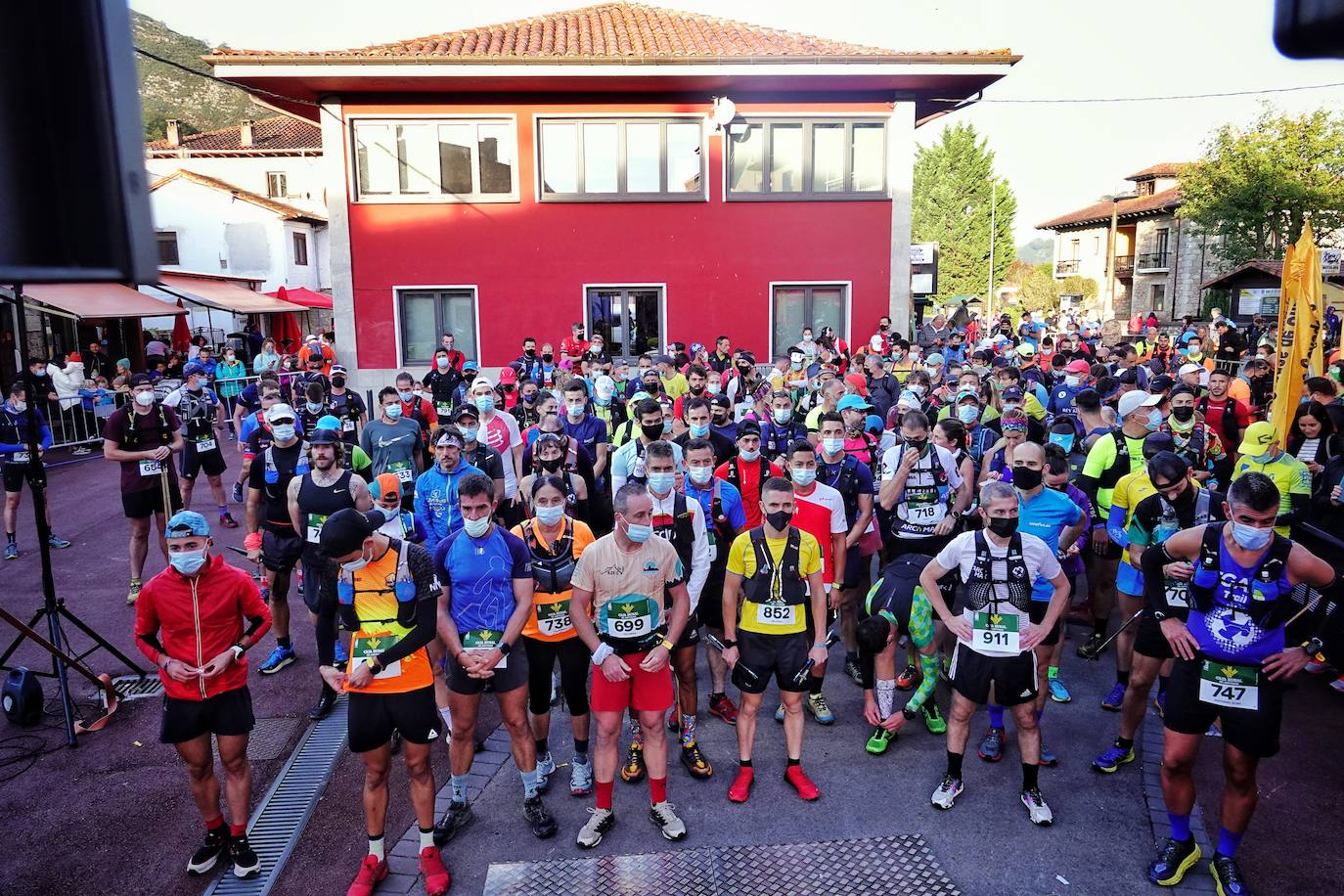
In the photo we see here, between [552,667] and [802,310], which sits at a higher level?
[802,310]

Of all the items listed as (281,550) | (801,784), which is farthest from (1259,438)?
(281,550)

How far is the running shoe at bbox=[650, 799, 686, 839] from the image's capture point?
4.95 metres

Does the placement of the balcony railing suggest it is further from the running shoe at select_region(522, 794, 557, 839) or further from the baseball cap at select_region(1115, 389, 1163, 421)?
the running shoe at select_region(522, 794, 557, 839)

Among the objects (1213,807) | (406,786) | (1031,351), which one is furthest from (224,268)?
(1213,807)

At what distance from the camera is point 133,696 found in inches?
269

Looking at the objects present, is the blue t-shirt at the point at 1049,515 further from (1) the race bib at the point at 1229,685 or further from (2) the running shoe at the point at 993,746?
(1) the race bib at the point at 1229,685

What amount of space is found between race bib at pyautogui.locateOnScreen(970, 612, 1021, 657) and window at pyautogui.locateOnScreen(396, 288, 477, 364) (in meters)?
15.7

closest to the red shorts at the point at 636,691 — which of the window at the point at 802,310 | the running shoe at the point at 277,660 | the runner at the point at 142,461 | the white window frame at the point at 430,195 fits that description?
the running shoe at the point at 277,660

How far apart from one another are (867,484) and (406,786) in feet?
13.1

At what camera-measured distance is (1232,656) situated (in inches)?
172

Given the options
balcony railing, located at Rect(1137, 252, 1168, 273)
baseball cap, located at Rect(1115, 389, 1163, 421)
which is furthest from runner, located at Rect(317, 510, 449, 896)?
balcony railing, located at Rect(1137, 252, 1168, 273)

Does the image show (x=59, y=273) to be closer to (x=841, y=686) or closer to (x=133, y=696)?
(x=841, y=686)

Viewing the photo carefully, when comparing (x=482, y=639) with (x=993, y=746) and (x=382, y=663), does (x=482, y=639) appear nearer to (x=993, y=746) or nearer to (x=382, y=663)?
(x=382, y=663)

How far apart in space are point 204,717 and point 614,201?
608 inches
